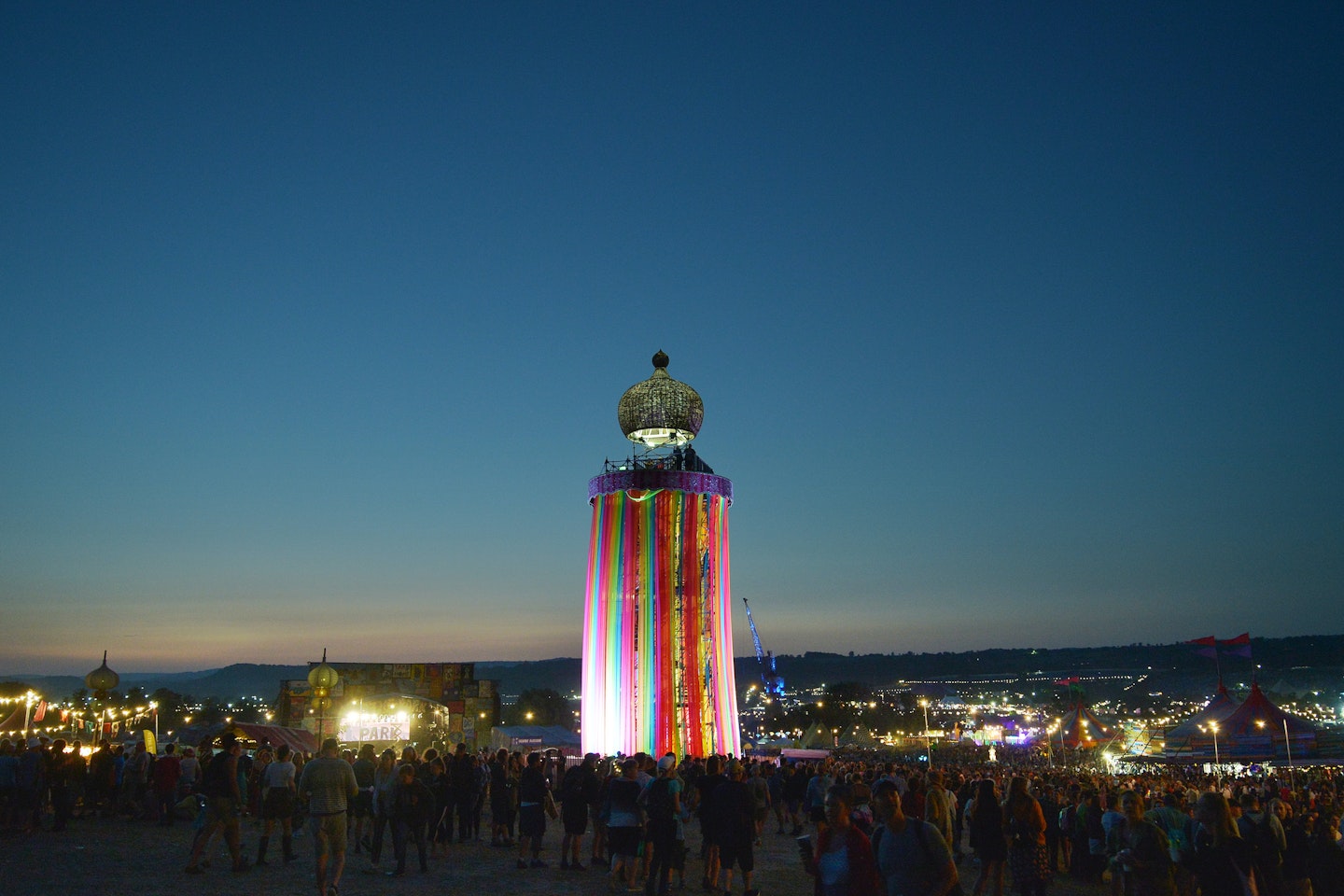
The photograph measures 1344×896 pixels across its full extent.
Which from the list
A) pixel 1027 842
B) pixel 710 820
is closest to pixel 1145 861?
pixel 1027 842

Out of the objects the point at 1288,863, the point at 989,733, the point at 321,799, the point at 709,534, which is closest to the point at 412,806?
the point at 321,799

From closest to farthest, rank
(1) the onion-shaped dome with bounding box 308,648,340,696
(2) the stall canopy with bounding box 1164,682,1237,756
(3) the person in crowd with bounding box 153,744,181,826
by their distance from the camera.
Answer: (3) the person in crowd with bounding box 153,744,181,826 < (1) the onion-shaped dome with bounding box 308,648,340,696 < (2) the stall canopy with bounding box 1164,682,1237,756

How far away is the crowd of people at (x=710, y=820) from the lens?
644cm

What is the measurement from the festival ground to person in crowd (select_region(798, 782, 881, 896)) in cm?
553

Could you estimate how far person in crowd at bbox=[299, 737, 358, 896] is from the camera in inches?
357

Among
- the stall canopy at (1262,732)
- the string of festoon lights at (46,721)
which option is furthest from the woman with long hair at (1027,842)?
the stall canopy at (1262,732)

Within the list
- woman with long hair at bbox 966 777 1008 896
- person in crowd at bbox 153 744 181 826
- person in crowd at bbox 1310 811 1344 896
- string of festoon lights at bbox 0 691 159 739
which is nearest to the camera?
person in crowd at bbox 1310 811 1344 896

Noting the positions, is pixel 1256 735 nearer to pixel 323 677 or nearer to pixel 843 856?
pixel 323 677

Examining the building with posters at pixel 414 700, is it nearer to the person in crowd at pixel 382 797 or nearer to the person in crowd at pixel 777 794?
the person in crowd at pixel 777 794

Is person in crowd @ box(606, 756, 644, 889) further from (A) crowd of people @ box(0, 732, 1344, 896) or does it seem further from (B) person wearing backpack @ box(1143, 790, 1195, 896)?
(B) person wearing backpack @ box(1143, 790, 1195, 896)

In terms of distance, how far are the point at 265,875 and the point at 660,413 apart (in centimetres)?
2387

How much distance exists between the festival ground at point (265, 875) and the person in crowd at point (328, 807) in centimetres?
67

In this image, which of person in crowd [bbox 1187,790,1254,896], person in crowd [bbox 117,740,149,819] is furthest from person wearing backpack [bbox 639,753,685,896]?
person in crowd [bbox 117,740,149,819]

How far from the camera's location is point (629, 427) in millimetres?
34094
